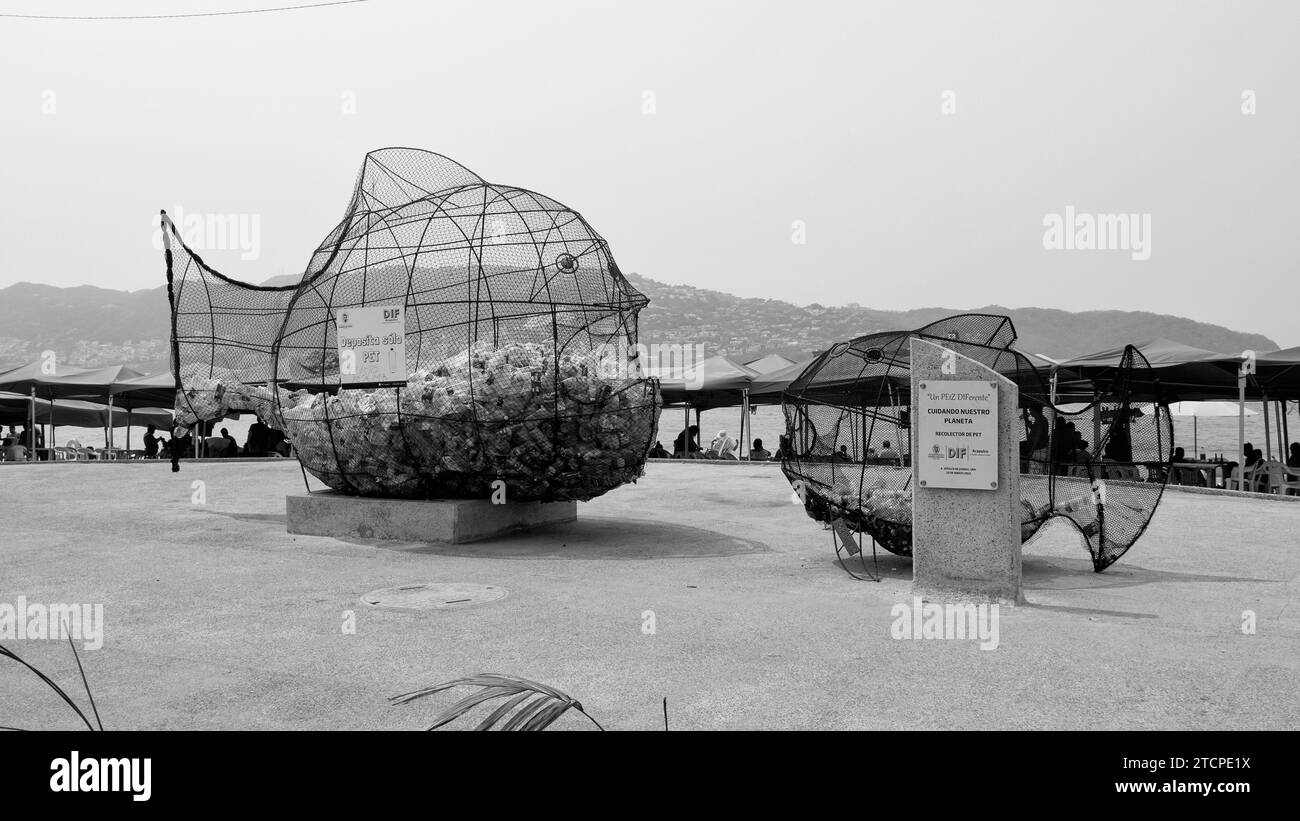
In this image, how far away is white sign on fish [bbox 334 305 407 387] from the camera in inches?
445

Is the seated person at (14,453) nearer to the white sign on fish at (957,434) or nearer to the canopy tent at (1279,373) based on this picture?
the white sign on fish at (957,434)

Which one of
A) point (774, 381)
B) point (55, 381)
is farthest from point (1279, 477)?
point (55, 381)

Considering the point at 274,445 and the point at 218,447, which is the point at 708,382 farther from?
the point at 218,447

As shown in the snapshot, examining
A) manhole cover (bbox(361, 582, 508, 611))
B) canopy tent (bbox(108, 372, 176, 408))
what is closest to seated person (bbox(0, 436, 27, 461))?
canopy tent (bbox(108, 372, 176, 408))

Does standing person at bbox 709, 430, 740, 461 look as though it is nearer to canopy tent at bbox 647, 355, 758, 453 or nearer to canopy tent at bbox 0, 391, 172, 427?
canopy tent at bbox 647, 355, 758, 453

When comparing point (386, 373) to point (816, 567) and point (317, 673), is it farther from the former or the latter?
point (317, 673)

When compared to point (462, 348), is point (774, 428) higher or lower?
lower

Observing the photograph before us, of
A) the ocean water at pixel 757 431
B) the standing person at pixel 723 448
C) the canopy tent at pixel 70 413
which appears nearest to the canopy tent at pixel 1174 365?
the standing person at pixel 723 448

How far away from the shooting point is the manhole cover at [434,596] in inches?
295
